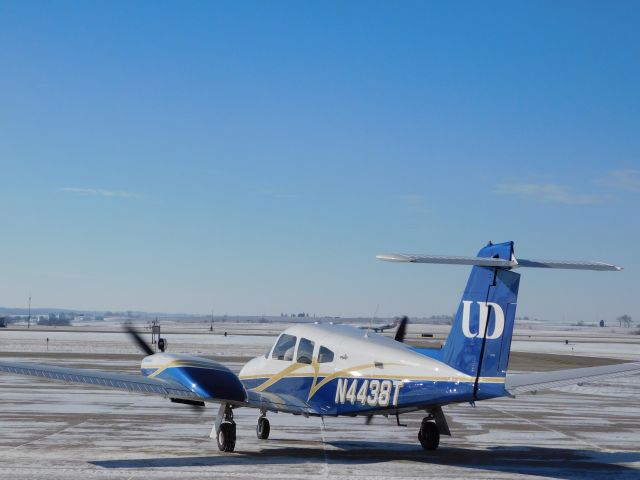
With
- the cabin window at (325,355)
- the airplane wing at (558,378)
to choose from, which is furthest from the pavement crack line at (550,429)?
the cabin window at (325,355)

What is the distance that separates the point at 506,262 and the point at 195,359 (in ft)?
22.0

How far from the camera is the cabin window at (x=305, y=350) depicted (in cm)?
1727

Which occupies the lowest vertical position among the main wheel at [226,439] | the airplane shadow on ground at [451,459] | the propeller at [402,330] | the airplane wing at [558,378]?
the airplane shadow on ground at [451,459]

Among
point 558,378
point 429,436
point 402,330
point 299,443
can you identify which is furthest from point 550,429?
point 299,443

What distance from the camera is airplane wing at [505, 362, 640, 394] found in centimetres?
1595

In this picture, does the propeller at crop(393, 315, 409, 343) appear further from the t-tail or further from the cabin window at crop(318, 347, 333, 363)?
the t-tail

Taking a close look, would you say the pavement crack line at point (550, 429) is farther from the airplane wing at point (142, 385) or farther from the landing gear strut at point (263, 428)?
the landing gear strut at point (263, 428)

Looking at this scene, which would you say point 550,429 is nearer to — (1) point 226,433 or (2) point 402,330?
(2) point 402,330

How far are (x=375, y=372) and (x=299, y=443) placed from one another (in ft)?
12.3

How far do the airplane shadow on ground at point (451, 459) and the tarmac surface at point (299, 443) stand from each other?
2 cm

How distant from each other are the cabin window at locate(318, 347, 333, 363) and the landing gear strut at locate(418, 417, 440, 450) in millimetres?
2414

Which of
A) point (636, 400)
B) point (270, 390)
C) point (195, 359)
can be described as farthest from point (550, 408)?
point (195, 359)

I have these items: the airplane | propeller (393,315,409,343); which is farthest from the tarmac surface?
propeller (393,315,409,343)

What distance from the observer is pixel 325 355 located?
16.8 metres
